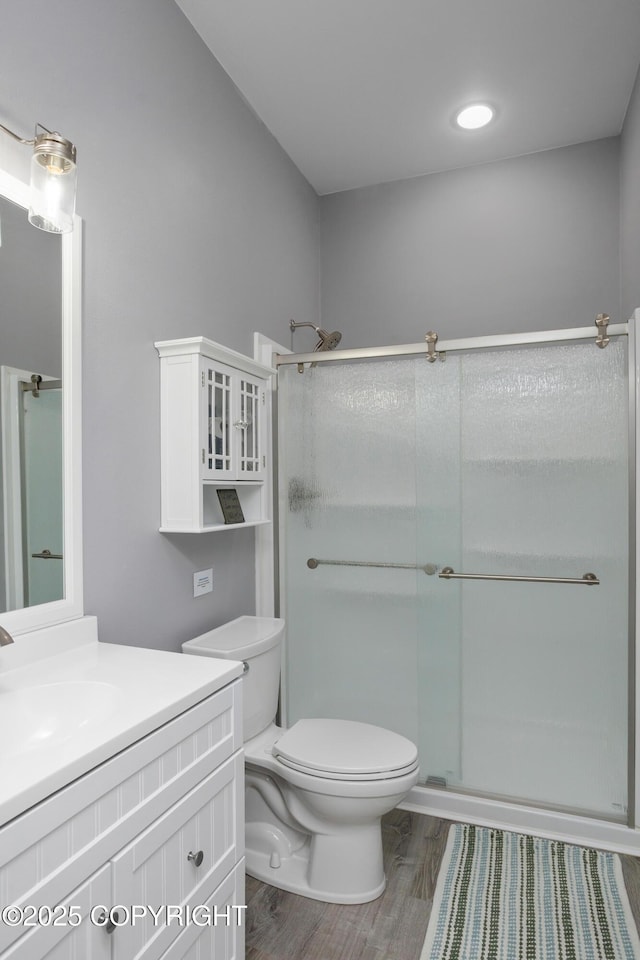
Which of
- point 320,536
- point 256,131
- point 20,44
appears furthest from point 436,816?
point 256,131

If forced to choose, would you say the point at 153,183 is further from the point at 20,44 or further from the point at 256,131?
the point at 256,131

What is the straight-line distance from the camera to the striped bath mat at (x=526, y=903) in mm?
1576

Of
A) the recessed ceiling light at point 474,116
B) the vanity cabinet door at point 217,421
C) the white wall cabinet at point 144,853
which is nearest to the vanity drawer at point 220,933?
the white wall cabinet at point 144,853

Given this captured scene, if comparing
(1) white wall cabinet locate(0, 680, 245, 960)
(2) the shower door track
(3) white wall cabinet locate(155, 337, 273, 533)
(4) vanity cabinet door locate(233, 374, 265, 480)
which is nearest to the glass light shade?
(3) white wall cabinet locate(155, 337, 273, 533)

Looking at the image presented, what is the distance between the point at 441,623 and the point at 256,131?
2157 millimetres

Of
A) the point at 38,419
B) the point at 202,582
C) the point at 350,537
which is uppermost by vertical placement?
the point at 38,419

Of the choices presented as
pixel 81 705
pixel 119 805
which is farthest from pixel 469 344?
pixel 119 805

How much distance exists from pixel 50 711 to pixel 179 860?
37 centimetres

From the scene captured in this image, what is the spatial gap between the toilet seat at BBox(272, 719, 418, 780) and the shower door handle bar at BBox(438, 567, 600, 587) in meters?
0.65

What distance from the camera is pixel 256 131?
8.11 ft

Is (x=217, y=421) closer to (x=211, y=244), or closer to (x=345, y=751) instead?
(x=211, y=244)

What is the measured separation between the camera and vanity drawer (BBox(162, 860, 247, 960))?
1.13 m

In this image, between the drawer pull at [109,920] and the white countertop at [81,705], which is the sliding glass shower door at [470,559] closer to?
the white countertop at [81,705]

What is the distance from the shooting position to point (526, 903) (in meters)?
1.74
